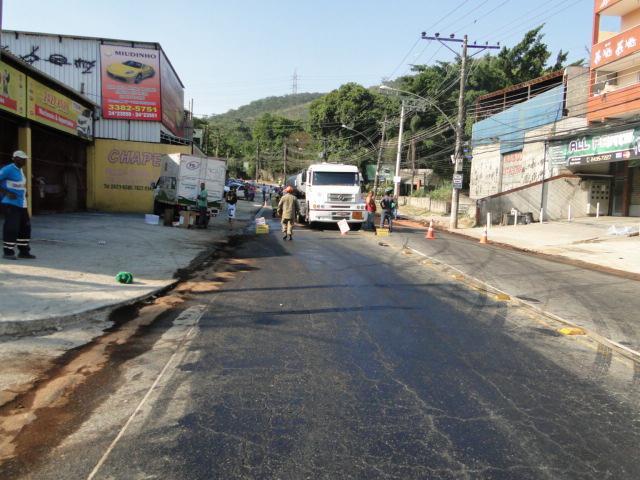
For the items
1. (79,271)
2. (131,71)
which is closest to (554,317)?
(79,271)

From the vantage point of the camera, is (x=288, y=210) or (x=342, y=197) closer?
(x=288, y=210)

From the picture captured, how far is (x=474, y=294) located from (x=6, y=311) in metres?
6.91

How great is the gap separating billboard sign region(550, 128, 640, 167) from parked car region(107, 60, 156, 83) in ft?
72.1

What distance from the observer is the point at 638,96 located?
946 inches

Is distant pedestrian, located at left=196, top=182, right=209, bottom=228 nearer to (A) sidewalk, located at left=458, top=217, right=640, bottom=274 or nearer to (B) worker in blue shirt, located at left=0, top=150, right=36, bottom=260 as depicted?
(B) worker in blue shirt, located at left=0, top=150, right=36, bottom=260

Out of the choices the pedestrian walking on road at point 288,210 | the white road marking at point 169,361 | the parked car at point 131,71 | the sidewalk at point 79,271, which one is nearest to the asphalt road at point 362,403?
the white road marking at point 169,361

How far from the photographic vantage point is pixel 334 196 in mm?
22219

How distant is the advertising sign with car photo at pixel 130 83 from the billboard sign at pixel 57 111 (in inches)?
74.3

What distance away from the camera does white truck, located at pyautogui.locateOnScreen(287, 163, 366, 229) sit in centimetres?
2220

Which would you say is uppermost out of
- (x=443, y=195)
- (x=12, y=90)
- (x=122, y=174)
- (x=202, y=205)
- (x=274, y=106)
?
(x=274, y=106)

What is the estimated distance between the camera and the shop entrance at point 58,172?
69.3ft

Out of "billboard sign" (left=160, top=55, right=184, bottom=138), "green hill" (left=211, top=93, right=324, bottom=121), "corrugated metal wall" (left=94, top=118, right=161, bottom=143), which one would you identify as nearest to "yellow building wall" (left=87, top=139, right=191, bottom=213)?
"corrugated metal wall" (left=94, top=118, right=161, bottom=143)

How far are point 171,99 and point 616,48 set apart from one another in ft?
78.7

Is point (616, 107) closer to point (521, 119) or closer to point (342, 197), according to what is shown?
point (521, 119)
